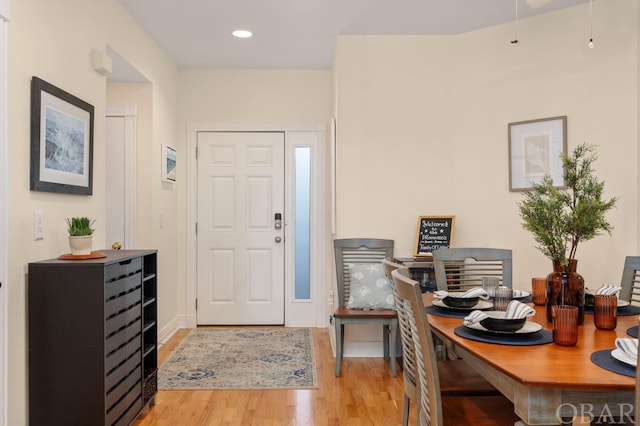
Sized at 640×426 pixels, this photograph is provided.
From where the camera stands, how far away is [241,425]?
8.97 ft

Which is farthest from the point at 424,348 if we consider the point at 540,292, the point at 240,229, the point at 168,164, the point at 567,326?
the point at 240,229

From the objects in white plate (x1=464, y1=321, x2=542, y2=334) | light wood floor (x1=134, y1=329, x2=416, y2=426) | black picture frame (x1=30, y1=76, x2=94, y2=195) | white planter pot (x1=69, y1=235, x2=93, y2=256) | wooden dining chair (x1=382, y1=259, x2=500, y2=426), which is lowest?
light wood floor (x1=134, y1=329, x2=416, y2=426)

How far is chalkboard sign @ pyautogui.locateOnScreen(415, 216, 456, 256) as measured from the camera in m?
3.95

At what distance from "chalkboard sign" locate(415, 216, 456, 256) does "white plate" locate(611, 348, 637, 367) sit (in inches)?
100.0

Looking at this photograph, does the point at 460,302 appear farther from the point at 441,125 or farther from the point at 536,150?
the point at 441,125

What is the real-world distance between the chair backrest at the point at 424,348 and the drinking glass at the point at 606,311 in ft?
2.24

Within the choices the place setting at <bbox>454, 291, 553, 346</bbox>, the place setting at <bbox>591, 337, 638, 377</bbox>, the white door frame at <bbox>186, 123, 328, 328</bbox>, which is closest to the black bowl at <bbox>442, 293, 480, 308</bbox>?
the place setting at <bbox>454, 291, 553, 346</bbox>

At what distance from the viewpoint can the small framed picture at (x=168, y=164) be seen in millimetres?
4441

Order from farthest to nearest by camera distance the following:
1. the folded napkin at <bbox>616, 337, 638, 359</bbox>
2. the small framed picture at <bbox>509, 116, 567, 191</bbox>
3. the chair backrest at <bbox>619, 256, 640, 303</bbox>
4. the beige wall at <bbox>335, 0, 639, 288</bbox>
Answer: the beige wall at <bbox>335, 0, 639, 288</bbox> → the small framed picture at <bbox>509, 116, 567, 191</bbox> → the chair backrest at <bbox>619, 256, 640, 303</bbox> → the folded napkin at <bbox>616, 337, 638, 359</bbox>

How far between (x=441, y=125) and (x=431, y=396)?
2.93 metres

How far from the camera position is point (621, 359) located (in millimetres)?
1340

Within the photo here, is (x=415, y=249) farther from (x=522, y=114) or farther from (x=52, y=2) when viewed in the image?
(x=52, y=2)

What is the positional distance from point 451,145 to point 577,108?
3.09 feet

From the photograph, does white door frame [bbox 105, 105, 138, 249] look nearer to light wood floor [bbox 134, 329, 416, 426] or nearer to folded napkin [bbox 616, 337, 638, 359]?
light wood floor [bbox 134, 329, 416, 426]
